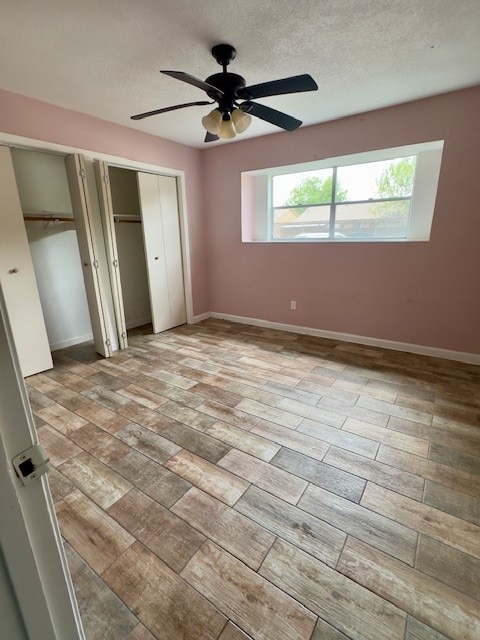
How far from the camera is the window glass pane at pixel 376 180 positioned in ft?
10.6

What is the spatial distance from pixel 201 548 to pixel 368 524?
798 mm

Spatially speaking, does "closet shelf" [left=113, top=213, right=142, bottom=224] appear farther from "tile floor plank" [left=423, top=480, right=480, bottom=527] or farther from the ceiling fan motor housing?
"tile floor plank" [left=423, top=480, right=480, bottom=527]

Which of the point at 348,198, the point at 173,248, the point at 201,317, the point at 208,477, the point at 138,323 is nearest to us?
the point at 208,477

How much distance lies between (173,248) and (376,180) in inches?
108

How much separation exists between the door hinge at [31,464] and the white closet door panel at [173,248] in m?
3.81

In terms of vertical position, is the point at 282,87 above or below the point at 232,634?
above

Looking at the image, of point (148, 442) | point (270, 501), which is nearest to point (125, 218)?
point (148, 442)

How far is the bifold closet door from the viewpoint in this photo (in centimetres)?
377

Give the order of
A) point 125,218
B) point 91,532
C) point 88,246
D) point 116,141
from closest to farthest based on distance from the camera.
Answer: point 91,532 < point 88,246 < point 116,141 < point 125,218

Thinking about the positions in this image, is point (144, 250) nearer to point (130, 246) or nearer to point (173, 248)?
point (130, 246)

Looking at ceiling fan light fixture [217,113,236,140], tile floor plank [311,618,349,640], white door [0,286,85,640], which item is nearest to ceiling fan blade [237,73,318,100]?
ceiling fan light fixture [217,113,236,140]

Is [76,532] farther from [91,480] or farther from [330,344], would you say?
[330,344]

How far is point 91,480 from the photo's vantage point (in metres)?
1.68

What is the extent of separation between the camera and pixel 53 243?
3588mm
